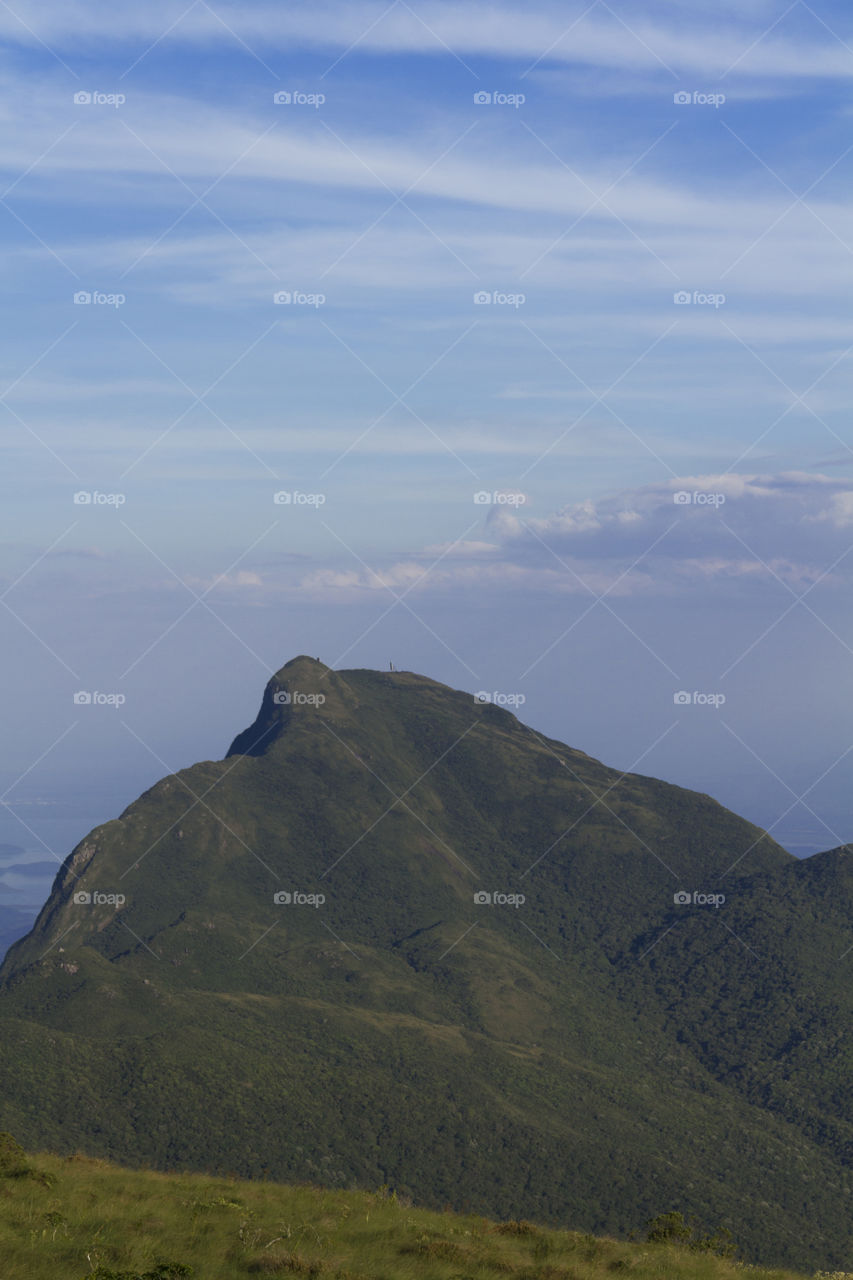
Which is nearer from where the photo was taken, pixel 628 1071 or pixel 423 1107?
pixel 423 1107

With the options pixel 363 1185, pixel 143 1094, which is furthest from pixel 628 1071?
pixel 143 1094

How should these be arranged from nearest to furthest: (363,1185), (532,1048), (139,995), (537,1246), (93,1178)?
(537,1246)
(93,1178)
(363,1185)
(139,995)
(532,1048)

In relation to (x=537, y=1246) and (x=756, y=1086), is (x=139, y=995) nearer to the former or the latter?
(x=756, y=1086)

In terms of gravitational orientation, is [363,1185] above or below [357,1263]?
below
